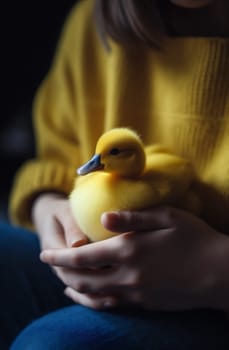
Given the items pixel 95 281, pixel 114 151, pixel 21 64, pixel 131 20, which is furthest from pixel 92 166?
pixel 21 64

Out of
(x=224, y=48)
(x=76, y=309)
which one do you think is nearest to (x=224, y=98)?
(x=224, y=48)

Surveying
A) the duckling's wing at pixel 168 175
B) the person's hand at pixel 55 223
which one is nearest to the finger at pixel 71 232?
the person's hand at pixel 55 223

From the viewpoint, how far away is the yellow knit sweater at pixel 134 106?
68 cm

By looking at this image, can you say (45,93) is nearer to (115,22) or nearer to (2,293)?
(115,22)

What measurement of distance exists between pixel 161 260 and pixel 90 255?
7 centimetres

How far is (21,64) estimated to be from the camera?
1.09m

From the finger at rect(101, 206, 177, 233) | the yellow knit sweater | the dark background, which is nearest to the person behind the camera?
the finger at rect(101, 206, 177, 233)

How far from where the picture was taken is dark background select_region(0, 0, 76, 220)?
3.48ft

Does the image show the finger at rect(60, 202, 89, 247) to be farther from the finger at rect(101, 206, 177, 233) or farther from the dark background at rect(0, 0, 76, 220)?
the dark background at rect(0, 0, 76, 220)

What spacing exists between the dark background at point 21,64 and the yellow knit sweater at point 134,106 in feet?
0.65

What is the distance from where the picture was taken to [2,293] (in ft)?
2.33

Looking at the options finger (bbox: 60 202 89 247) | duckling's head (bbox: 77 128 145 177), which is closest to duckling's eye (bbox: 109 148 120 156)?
duckling's head (bbox: 77 128 145 177)

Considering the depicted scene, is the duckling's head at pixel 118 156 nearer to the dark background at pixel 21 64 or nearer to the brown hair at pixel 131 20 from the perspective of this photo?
the brown hair at pixel 131 20

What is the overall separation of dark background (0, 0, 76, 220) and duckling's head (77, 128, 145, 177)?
1.69ft
